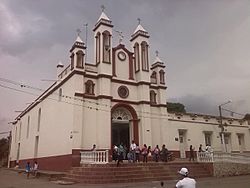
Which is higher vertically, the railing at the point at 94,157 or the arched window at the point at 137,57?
the arched window at the point at 137,57

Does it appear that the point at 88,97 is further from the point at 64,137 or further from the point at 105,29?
the point at 105,29

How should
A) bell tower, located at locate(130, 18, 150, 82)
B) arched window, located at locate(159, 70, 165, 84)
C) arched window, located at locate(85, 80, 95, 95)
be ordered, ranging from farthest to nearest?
arched window, located at locate(159, 70, 165, 84)
bell tower, located at locate(130, 18, 150, 82)
arched window, located at locate(85, 80, 95, 95)

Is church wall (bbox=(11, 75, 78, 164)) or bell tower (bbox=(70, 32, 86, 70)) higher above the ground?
bell tower (bbox=(70, 32, 86, 70))

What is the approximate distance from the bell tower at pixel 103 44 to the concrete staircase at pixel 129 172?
8.21m

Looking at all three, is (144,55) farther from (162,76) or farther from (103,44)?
(103,44)

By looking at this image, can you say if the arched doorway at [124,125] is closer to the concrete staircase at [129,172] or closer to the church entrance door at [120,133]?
the church entrance door at [120,133]

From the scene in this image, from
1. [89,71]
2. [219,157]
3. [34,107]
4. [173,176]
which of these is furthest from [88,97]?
[34,107]

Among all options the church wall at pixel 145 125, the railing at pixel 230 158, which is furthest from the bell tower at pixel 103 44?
the railing at pixel 230 158

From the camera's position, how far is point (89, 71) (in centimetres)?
2156

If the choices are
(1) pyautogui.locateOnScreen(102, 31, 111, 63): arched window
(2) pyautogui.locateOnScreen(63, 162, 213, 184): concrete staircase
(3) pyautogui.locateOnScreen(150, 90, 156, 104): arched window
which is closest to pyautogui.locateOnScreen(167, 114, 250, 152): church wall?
(3) pyautogui.locateOnScreen(150, 90, 156, 104): arched window

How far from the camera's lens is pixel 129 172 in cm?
1598

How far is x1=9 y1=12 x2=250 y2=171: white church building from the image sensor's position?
2014cm

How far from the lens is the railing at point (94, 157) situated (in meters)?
17.1

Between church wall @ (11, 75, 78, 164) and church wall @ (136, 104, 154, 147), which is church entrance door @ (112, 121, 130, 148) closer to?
church wall @ (136, 104, 154, 147)
